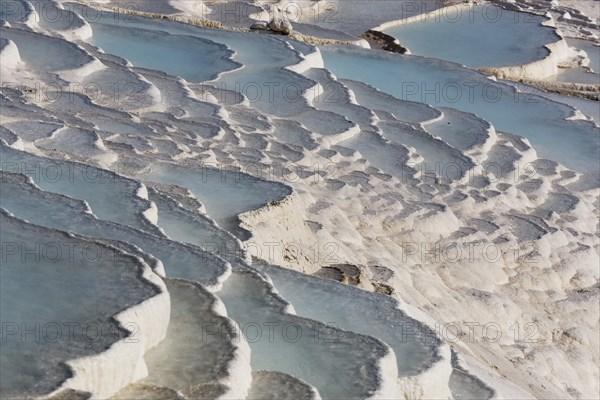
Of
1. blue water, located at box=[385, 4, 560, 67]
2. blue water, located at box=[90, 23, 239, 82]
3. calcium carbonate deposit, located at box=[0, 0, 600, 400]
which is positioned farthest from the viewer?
blue water, located at box=[385, 4, 560, 67]

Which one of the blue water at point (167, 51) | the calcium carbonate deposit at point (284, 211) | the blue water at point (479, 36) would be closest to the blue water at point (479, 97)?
the calcium carbonate deposit at point (284, 211)

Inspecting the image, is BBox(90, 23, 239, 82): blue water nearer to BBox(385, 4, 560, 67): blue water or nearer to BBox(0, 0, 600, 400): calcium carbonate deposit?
BBox(0, 0, 600, 400): calcium carbonate deposit

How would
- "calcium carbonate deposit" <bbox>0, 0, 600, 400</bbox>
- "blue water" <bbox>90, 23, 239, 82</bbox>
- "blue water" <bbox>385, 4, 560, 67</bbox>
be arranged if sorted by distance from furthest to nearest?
"blue water" <bbox>385, 4, 560, 67</bbox> < "blue water" <bbox>90, 23, 239, 82</bbox> < "calcium carbonate deposit" <bbox>0, 0, 600, 400</bbox>

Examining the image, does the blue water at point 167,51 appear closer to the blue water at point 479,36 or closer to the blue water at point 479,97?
the blue water at point 479,97

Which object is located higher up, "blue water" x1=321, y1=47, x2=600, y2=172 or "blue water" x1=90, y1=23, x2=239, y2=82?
"blue water" x1=90, y1=23, x2=239, y2=82

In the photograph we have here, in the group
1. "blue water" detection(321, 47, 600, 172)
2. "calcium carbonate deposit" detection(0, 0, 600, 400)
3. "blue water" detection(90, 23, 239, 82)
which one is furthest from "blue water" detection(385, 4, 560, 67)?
"blue water" detection(90, 23, 239, 82)

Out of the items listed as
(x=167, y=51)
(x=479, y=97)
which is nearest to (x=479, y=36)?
(x=479, y=97)

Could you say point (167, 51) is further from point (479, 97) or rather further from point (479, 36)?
point (479, 36)
